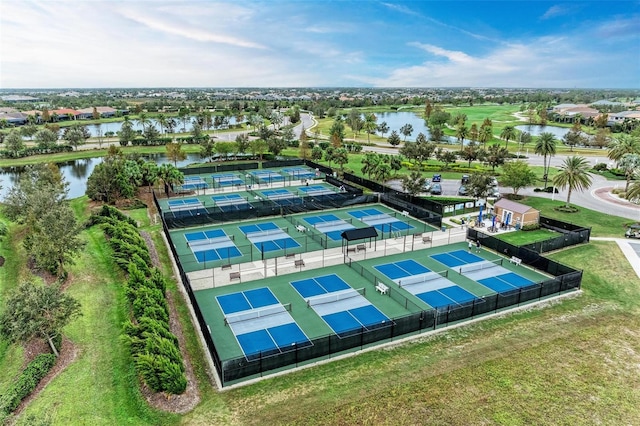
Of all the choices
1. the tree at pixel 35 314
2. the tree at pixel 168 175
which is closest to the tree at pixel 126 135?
the tree at pixel 168 175

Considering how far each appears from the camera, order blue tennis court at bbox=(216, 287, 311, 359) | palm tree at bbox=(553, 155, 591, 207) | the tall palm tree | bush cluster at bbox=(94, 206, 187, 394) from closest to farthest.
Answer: bush cluster at bbox=(94, 206, 187, 394)
blue tennis court at bbox=(216, 287, 311, 359)
palm tree at bbox=(553, 155, 591, 207)
the tall palm tree

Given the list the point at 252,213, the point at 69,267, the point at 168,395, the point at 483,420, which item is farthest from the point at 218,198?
the point at 483,420

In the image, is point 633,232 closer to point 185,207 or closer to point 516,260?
point 516,260

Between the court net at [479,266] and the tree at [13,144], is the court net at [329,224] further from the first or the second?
the tree at [13,144]

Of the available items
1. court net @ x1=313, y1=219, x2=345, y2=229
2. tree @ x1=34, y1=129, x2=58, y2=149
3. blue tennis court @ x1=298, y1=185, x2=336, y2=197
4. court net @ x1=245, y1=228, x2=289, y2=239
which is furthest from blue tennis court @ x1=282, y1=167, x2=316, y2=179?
tree @ x1=34, y1=129, x2=58, y2=149

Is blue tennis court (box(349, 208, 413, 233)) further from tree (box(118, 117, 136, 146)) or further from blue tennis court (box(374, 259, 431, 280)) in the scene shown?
tree (box(118, 117, 136, 146))

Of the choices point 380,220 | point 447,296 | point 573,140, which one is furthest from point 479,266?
point 573,140
